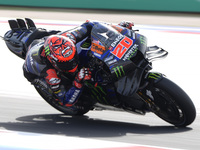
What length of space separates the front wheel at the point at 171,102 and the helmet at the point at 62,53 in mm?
840

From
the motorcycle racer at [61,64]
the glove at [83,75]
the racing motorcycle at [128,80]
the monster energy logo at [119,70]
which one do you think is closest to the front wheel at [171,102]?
the racing motorcycle at [128,80]

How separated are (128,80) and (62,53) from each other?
742 mm

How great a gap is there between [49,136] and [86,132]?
1.46 ft

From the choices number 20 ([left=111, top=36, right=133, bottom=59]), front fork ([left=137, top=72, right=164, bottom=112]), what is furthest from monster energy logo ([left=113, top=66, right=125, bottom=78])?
front fork ([left=137, top=72, right=164, bottom=112])

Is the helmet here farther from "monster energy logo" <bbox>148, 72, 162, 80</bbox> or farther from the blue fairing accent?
"monster energy logo" <bbox>148, 72, 162, 80</bbox>

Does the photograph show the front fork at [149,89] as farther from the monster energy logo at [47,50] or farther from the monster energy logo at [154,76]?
the monster energy logo at [47,50]

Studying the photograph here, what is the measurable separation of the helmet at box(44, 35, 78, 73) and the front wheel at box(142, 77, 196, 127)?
84cm

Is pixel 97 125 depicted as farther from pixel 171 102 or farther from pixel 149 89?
pixel 171 102

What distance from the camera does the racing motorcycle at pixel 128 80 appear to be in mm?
4363

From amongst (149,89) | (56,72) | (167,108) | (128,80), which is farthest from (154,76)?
(56,72)

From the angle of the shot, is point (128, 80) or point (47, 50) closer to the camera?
point (128, 80)

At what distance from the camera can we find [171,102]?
4543mm
